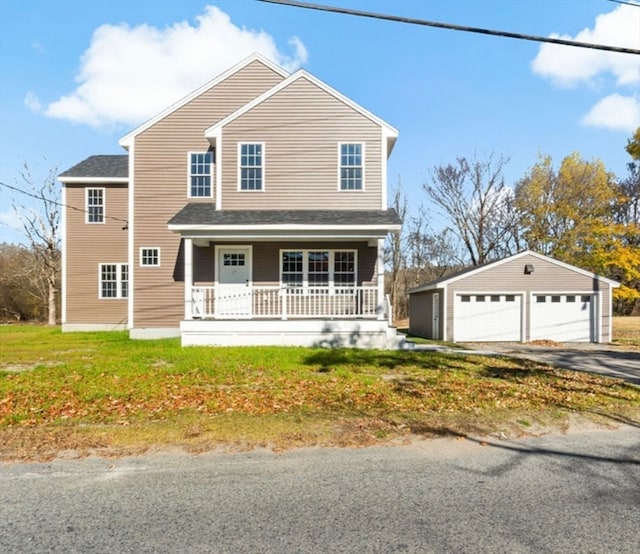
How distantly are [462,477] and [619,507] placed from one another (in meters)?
1.16

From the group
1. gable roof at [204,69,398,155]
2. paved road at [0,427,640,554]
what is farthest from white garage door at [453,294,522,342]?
paved road at [0,427,640,554]

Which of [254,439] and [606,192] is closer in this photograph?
[254,439]

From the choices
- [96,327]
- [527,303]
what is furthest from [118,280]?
[527,303]

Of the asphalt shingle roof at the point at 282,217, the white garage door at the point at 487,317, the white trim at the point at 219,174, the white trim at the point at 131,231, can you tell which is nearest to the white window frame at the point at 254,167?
the white trim at the point at 219,174

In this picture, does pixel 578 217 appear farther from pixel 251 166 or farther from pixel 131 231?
pixel 131 231

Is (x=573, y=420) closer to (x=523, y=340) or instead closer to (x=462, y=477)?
(x=462, y=477)

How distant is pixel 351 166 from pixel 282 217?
9.55ft

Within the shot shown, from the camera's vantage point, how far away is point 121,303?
1694 cm

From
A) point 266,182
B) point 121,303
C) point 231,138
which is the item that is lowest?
point 121,303

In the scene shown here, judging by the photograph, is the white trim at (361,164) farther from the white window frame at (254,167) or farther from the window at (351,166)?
the white window frame at (254,167)

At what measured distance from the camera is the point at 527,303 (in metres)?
17.2

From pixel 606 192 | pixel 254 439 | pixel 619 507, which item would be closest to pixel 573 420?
pixel 619 507

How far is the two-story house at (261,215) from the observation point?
1234 cm

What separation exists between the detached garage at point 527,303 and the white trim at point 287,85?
22.7 ft
